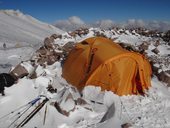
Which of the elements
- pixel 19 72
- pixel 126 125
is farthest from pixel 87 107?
pixel 19 72

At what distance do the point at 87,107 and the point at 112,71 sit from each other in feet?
6.26

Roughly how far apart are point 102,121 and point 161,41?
1249 cm

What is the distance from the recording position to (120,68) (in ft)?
39.0

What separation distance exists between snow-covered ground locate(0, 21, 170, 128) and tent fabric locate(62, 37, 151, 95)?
0.34m

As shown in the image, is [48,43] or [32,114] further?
[48,43]

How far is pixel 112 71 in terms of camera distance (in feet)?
39.0

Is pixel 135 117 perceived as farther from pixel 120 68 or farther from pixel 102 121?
pixel 120 68

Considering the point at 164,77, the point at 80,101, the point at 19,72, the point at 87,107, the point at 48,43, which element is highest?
the point at 48,43

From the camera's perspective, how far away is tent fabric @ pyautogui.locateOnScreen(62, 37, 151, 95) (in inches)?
468

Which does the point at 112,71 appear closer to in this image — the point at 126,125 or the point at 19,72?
the point at 126,125

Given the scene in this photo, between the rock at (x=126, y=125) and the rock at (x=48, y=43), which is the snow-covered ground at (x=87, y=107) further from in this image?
the rock at (x=48, y=43)

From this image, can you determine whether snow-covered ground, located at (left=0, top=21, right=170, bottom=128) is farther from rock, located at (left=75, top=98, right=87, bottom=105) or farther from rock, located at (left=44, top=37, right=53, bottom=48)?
rock, located at (left=44, top=37, right=53, bottom=48)

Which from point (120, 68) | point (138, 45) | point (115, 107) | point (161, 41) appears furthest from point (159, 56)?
point (115, 107)

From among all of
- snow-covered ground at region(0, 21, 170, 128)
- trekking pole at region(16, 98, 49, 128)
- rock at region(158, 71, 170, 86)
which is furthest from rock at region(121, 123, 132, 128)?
rock at region(158, 71, 170, 86)
